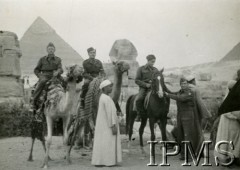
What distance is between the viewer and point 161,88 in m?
8.06

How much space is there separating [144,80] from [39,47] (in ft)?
58.1

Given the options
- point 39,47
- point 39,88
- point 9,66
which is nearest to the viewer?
point 39,88

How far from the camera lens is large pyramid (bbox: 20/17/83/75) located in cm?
1816

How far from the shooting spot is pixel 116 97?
845cm

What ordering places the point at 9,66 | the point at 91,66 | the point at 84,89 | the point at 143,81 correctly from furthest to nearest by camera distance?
the point at 9,66
the point at 143,81
the point at 91,66
the point at 84,89

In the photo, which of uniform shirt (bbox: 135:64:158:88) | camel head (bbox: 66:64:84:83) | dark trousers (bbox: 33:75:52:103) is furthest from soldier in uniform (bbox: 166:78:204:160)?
dark trousers (bbox: 33:75:52:103)

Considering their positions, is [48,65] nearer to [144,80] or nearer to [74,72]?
[74,72]

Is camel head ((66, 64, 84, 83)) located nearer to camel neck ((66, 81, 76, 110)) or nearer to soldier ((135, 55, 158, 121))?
camel neck ((66, 81, 76, 110))

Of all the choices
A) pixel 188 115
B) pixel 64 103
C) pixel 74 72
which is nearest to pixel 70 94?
pixel 64 103

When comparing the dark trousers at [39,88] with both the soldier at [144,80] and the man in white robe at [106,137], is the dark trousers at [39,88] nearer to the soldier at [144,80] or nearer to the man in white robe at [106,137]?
the man in white robe at [106,137]

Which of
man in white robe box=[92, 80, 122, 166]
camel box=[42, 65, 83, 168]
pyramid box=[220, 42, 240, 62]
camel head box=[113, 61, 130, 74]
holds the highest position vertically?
pyramid box=[220, 42, 240, 62]

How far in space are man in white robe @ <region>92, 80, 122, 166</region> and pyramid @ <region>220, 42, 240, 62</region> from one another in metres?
5.02

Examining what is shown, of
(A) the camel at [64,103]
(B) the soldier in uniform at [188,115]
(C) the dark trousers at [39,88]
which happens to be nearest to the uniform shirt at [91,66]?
(A) the camel at [64,103]

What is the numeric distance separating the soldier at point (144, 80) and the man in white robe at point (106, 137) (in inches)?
66.3
